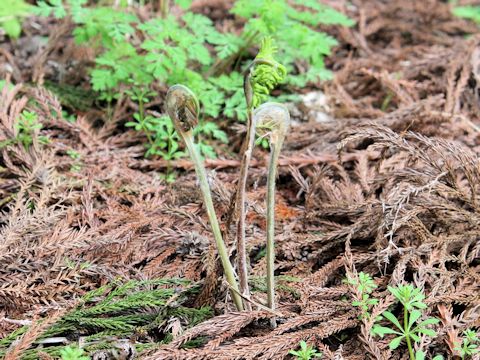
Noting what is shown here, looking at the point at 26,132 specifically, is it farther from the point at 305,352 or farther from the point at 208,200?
the point at 305,352

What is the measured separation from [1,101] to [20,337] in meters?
1.53

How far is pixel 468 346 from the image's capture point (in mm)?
1885

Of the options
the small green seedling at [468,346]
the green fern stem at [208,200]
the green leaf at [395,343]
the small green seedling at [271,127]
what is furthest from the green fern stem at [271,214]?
the small green seedling at [468,346]

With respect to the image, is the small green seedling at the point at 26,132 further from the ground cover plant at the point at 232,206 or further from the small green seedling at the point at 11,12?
the small green seedling at the point at 11,12

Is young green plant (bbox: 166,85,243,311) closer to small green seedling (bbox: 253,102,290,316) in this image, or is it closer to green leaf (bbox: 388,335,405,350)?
small green seedling (bbox: 253,102,290,316)

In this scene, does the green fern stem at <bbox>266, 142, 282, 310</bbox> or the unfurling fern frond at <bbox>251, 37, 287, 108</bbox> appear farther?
the green fern stem at <bbox>266, 142, 282, 310</bbox>

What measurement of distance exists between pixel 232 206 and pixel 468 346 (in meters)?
0.98

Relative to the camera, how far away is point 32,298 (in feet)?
6.46

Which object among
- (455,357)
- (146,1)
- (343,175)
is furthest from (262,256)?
(146,1)

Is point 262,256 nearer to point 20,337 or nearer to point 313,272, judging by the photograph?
point 313,272

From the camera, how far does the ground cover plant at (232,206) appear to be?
1.89 meters

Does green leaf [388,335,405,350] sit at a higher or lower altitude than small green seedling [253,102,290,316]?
lower

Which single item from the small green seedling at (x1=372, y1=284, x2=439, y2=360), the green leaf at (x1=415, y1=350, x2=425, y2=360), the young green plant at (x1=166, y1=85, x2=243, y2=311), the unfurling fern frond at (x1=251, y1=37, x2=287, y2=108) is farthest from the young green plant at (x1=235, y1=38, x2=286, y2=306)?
the green leaf at (x1=415, y1=350, x2=425, y2=360)

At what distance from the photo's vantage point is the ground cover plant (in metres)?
1.89
